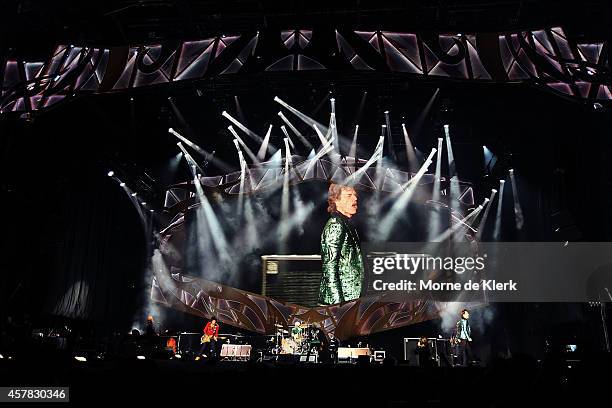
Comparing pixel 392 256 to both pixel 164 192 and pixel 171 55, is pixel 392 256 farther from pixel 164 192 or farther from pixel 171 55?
pixel 171 55

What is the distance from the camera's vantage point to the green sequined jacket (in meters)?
15.7

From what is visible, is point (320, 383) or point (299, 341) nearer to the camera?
point (320, 383)

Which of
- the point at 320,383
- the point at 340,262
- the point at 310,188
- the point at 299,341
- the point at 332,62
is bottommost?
the point at 320,383

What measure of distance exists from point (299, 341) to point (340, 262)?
11.1 ft

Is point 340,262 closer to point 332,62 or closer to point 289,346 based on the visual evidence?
point 289,346

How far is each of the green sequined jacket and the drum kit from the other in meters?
2.15

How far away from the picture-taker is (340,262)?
629 inches

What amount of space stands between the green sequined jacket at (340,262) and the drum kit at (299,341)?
7.07ft

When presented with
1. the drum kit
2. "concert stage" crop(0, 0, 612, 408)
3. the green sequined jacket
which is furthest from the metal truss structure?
the green sequined jacket

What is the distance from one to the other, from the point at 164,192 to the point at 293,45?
31.9 feet

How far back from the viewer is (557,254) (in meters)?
13.8

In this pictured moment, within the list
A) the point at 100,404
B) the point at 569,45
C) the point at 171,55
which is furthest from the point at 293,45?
the point at 100,404

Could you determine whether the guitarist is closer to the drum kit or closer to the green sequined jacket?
the drum kit

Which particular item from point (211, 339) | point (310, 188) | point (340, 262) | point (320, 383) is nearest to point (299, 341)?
point (211, 339)
